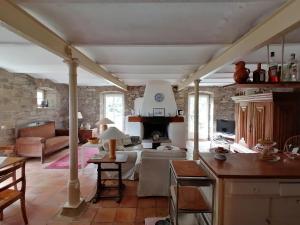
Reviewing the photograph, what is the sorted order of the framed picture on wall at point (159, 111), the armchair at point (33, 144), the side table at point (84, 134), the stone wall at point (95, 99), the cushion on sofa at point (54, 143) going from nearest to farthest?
the armchair at point (33, 144), the cushion on sofa at point (54, 143), the framed picture on wall at point (159, 111), the side table at point (84, 134), the stone wall at point (95, 99)

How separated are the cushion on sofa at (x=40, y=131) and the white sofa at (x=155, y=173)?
410 cm

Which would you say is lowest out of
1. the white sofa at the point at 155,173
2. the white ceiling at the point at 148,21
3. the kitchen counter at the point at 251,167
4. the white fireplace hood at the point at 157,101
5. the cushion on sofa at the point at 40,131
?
the white sofa at the point at 155,173

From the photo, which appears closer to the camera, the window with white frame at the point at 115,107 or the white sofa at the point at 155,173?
the white sofa at the point at 155,173

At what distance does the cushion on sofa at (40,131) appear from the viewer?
6075 millimetres

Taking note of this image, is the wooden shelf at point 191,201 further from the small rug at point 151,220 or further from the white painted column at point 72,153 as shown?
the white painted column at point 72,153

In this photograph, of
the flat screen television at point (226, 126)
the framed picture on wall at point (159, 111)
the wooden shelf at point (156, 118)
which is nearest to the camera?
the wooden shelf at point (156, 118)

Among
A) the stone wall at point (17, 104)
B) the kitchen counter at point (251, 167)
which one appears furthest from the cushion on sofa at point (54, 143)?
the kitchen counter at point (251, 167)

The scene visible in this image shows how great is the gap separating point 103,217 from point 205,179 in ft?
5.49

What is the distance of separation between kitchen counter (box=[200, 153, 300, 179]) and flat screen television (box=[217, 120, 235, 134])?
17.7ft

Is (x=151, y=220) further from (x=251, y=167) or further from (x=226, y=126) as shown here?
(x=226, y=126)

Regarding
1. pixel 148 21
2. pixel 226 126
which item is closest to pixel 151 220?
pixel 148 21

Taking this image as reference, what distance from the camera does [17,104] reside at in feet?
19.8

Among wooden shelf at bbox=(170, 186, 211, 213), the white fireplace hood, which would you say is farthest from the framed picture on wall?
wooden shelf at bbox=(170, 186, 211, 213)

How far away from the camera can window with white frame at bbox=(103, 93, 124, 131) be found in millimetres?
9516
